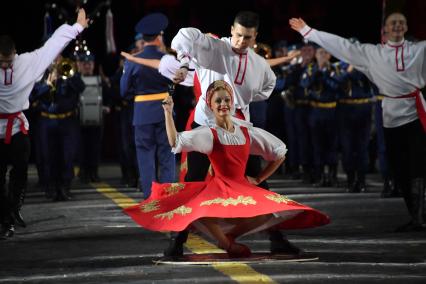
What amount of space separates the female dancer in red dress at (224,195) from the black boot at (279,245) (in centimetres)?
15

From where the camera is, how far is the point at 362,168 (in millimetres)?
19891

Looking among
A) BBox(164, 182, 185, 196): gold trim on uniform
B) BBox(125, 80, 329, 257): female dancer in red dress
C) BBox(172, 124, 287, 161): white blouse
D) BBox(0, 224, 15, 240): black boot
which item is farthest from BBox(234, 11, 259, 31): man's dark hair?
BBox(0, 224, 15, 240): black boot

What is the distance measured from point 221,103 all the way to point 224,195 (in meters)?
0.79

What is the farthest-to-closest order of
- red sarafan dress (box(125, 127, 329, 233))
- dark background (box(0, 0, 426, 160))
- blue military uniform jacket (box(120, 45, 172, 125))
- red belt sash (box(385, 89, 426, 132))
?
dark background (box(0, 0, 426, 160)), blue military uniform jacket (box(120, 45, 172, 125)), red belt sash (box(385, 89, 426, 132)), red sarafan dress (box(125, 127, 329, 233))

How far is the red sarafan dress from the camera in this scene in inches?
431

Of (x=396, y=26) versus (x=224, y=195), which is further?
(x=396, y=26)

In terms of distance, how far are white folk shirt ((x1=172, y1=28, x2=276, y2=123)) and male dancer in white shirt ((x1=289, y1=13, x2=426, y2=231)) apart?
6.27ft

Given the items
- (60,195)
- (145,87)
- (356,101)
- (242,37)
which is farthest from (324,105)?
(242,37)

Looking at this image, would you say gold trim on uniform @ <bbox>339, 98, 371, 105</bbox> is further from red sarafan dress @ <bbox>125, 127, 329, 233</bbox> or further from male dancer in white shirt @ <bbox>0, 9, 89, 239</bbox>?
red sarafan dress @ <bbox>125, 127, 329, 233</bbox>

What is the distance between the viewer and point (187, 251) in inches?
472

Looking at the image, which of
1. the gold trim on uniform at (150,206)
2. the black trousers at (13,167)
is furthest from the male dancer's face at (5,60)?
the gold trim on uniform at (150,206)

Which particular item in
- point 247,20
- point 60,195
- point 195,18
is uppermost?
point 195,18

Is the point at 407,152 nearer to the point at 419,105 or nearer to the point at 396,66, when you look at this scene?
the point at 419,105

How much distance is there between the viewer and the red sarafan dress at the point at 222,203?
10953 millimetres
